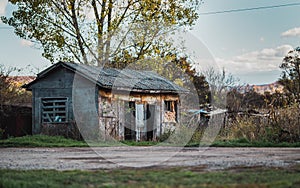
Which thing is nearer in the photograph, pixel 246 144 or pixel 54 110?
pixel 246 144

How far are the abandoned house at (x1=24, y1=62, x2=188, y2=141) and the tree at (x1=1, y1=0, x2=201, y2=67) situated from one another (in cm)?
570

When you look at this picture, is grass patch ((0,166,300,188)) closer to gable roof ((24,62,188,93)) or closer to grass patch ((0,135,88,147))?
grass patch ((0,135,88,147))

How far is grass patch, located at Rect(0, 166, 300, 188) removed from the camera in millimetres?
6086

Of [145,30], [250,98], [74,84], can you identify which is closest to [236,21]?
[145,30]

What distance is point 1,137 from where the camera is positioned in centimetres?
2225

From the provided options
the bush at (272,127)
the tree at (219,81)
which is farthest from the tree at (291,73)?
the bush at (272,127)

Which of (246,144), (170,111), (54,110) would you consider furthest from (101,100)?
(246,144)

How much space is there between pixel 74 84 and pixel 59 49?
7717 millimetres

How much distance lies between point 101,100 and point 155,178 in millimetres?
14662

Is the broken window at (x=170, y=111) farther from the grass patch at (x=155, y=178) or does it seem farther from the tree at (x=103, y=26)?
the grass patch at (x=155, y=178)

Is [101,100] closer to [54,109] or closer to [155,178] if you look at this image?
[54,109]

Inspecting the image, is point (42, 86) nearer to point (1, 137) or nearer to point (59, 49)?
point (1, 137)

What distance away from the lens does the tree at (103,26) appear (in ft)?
92.9

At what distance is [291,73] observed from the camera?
39.8 metres
